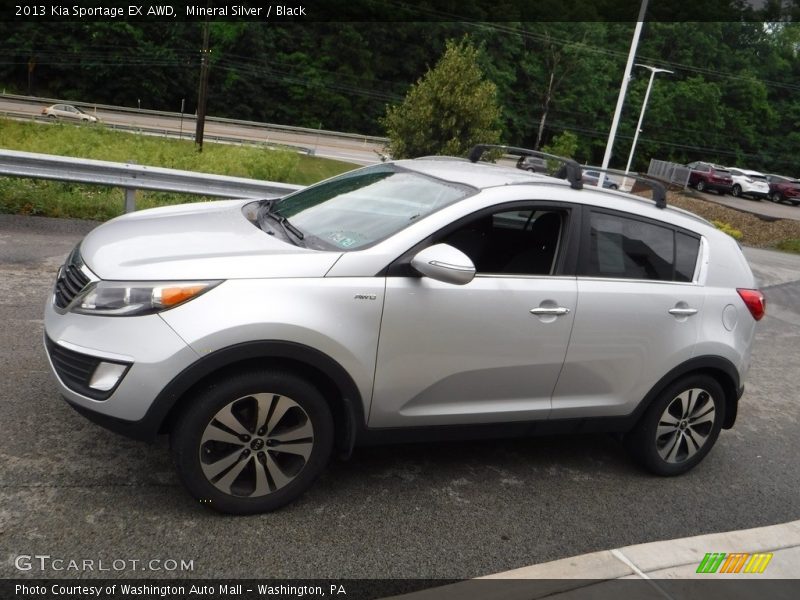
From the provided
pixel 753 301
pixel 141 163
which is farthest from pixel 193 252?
pixel 141 163

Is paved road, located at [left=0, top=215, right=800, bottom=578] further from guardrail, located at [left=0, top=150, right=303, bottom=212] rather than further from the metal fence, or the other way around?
the metal fence

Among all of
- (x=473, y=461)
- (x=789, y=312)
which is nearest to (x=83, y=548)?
(x=473, y=461)

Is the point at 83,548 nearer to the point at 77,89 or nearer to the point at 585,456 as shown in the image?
the point at 585,456

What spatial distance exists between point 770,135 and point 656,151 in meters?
12.6

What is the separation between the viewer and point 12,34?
5750 centimetres

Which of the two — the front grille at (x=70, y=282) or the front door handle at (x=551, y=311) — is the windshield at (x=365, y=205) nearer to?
the front door handle at (x=551, y=311)

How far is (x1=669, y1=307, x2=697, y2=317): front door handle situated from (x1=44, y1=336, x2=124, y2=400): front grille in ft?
9.96

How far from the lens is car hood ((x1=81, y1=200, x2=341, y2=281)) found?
333 cm

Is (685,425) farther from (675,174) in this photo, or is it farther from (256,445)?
(675,174)

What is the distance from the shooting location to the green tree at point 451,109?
2094cm

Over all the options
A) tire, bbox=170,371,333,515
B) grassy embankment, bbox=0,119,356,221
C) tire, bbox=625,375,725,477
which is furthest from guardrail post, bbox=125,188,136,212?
tire, bbox=625,375,725,477

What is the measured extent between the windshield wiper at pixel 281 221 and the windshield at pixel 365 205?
3 centimetres

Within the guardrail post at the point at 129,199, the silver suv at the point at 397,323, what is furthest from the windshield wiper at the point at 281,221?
the guardrail post at the point at 129,199

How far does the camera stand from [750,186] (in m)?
43.6
